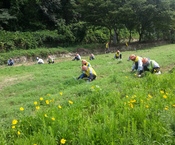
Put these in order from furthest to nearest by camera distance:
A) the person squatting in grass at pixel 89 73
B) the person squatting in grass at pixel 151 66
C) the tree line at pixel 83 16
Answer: the tree line at pixel 83 16
the person squatting in grass at pixel 89 73
the person squatting in grass at pixel 151 66

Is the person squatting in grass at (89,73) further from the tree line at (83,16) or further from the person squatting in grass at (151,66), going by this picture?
the tree line at (83,16)

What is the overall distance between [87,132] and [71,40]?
32.2m

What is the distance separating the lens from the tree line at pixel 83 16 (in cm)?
3384

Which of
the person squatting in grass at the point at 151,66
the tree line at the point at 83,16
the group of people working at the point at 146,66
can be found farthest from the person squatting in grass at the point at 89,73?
the tree line at the point at 83,16

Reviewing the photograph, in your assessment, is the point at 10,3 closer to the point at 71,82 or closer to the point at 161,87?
the point at 71,82

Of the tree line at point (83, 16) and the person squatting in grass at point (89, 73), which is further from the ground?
the tree line at point (83, 16)

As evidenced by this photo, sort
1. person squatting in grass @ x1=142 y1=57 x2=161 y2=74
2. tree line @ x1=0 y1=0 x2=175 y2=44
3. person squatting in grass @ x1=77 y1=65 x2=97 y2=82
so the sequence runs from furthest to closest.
A: tree line @ x1=0 y1=0 x2=175 y2=44 → person squatting in grass @ x1=77 y1=65 x2=97 y2=82 → person squatting in grass @ x1=142 y1=57 x2=161 y2=74

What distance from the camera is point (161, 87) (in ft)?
23.9

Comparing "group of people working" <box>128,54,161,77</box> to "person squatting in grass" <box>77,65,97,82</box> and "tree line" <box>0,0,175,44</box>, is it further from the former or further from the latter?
"tree line" <box>0,0,175,44</box>

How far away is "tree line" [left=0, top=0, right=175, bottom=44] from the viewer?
33844mm

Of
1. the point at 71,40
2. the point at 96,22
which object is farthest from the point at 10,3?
the point at 96,22

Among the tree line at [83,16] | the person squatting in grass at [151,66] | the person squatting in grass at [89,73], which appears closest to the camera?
the person squatting in grass at [151,66]

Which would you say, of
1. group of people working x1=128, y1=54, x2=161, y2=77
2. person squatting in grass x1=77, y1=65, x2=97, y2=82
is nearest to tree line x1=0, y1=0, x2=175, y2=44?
person squatting in grass x1=77, y1=65, x2=97, y2=82

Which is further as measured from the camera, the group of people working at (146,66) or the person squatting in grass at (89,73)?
the person squatting in grass at (89,73)
